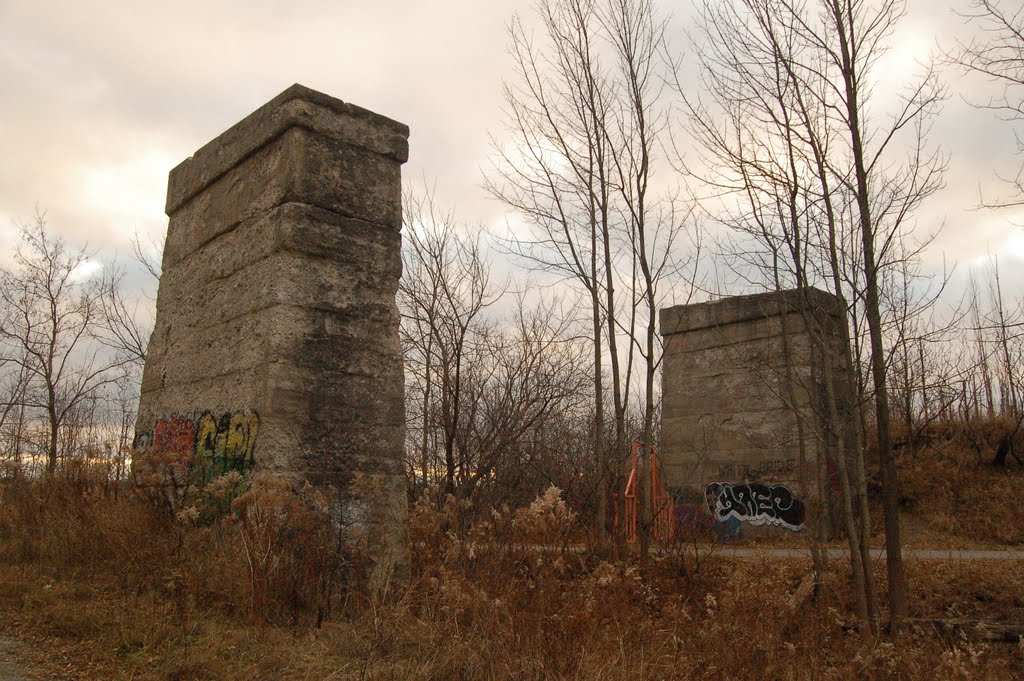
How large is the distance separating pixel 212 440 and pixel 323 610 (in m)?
1.81

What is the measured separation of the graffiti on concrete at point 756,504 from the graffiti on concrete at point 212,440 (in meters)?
8.14

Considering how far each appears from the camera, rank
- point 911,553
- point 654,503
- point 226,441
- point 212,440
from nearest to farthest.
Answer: point 226,441, point 212,440, point 911,553, point 654,503

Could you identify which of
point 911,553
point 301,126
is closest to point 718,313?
point 911,553

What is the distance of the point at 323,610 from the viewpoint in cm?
438

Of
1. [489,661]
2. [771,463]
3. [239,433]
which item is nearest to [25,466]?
[239,433]

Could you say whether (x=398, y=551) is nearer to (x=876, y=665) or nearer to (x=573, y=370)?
(x=876, y=665)

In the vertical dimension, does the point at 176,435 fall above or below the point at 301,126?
below

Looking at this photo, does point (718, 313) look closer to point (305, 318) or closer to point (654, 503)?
point (654, 503)

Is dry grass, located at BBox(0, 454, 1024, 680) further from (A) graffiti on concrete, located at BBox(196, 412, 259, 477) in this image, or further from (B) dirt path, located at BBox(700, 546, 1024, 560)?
(B) dirt path, located at BBox(700, 546, 1024, 560)

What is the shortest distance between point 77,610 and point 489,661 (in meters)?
2.23

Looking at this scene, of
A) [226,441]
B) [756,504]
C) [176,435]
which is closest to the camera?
[226,441]

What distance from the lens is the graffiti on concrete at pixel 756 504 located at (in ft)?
36.4

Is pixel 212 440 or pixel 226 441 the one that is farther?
pixel 212 440

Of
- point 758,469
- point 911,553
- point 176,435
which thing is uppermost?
point 176,435
